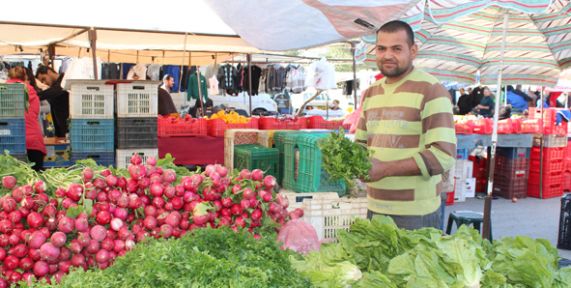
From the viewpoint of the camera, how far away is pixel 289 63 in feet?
53.8

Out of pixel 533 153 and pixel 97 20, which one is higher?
pixel 97 20

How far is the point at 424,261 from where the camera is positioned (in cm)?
169

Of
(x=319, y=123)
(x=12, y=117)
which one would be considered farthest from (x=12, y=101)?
(x=319, y=123)

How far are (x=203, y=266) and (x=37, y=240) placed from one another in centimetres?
104

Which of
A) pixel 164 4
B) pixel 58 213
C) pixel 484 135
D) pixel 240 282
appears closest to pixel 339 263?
pixel 240 282

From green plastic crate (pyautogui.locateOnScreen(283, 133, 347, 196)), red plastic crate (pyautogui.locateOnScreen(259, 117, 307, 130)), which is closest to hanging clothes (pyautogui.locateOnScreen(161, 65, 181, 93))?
red plastic crate (pyautogui.locateOnScreen(259, 117, 307, 130))

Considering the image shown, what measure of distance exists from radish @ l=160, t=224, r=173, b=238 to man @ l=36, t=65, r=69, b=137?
6734mm

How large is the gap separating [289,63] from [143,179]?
1425 centimetres

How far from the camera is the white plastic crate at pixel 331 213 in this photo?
3.15 m

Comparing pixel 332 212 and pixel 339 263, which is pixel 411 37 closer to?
pixel 332 212

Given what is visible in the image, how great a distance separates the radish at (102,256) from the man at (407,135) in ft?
4.21

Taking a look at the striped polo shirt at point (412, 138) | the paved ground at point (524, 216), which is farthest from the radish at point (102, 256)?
the paved ground at point (524, 216)

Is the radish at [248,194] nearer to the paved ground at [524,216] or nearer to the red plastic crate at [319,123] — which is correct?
the paved ground at [524,216]

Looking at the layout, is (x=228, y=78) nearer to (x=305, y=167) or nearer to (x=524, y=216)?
(x=524, y=216)
